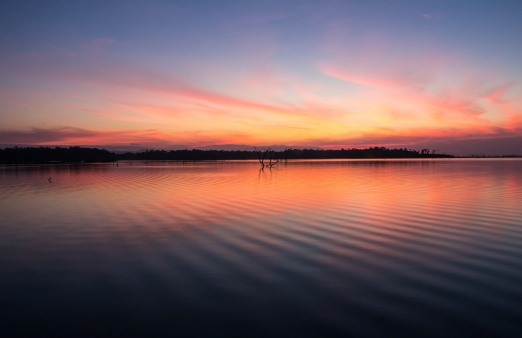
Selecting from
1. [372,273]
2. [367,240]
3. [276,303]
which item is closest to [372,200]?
[367,240]

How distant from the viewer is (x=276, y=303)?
5.47m

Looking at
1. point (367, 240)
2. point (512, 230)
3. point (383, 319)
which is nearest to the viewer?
point (383, 319)

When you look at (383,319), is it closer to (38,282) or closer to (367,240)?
(367,240)

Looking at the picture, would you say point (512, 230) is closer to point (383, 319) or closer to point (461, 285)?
point (461, 285)

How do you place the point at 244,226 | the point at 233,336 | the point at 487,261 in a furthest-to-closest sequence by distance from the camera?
the point at 244,226 → the point at 487,261 → the point at 233,336

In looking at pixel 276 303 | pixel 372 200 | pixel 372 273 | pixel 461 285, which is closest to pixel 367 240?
pixel 372 273

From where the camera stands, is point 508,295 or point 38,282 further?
point 38,282

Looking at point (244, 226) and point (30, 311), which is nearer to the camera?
point (30, 311)

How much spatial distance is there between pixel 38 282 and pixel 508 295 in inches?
307

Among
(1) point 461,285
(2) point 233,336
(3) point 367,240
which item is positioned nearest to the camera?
(2) point 233,336

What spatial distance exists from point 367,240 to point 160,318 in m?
5.90

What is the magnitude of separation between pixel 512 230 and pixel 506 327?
7.04 meters

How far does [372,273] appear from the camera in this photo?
6.77 meters

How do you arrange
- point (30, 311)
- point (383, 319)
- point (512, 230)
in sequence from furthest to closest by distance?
point (512, 230), point (30, 311), point (383, 319)
